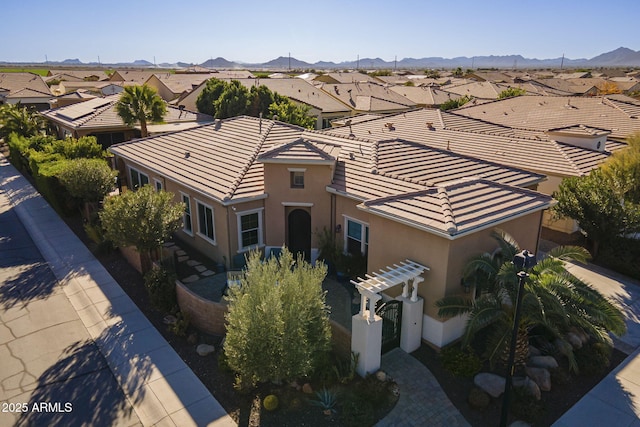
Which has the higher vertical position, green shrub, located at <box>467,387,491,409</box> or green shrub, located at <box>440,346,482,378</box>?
green shrub, located at <box>440,346,482,378</box>

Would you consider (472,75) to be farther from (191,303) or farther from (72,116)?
(191,303)

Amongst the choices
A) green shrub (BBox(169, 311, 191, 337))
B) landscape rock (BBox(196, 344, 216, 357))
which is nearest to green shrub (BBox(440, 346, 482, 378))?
landscape rock (BBox(196, 344, 216, 357))

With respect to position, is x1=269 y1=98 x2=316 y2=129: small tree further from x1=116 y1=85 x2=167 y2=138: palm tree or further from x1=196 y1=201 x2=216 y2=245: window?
x1=196 y1=201 x2=216 y2=245: window

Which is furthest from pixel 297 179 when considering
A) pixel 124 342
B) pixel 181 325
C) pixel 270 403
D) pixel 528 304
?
pixel 528 304

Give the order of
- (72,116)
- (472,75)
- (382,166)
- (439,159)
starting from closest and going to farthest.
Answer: (382,166)
(439,159)
(72,116)
(472,75)

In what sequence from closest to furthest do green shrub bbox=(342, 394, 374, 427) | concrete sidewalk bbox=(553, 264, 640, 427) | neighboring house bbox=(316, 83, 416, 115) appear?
1. green shrub bbox=(342, 394, 374, 427)
2. concrete sidewalk bbox=(553, 264, 640, 427)
3. neighboring house bbox=(316, 83, 416, 115)

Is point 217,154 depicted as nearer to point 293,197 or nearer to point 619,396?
point 293,197

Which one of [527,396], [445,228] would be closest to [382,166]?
[445,228]

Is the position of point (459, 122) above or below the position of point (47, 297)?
above
